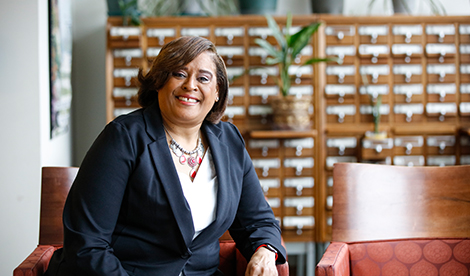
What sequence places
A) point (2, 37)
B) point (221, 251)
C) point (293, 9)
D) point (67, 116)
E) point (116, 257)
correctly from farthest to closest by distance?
point (293, 9), point (67, 116), point (2, 37), point (221, 251), point (116, 257)

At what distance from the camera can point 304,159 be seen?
3244 millimetres

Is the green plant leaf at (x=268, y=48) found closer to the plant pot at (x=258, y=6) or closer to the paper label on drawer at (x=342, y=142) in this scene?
the plant pot at (x=258, y=6)

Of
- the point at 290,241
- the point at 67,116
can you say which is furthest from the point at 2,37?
the point at 290,241

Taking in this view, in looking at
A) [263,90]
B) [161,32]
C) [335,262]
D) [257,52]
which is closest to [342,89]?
[263,90]

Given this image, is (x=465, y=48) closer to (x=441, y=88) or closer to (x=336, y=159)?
(x=441, y=88)

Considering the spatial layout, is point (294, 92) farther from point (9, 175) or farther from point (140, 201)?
point (140, 201)

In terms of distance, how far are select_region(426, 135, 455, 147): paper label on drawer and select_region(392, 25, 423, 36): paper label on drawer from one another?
0.78 m

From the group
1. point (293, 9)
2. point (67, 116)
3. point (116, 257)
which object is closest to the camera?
point (116, 257)

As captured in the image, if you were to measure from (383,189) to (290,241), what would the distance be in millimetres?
1741

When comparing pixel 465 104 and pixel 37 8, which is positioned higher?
pixel 37 8

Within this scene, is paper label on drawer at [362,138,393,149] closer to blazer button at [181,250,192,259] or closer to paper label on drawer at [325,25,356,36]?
paper label on drawer at [325,25,356,36]

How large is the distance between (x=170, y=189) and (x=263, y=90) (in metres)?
2.10

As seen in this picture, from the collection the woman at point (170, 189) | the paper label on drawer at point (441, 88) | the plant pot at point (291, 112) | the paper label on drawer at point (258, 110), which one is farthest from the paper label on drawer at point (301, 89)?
the woman at point (170, 189)

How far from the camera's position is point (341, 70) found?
326cm
